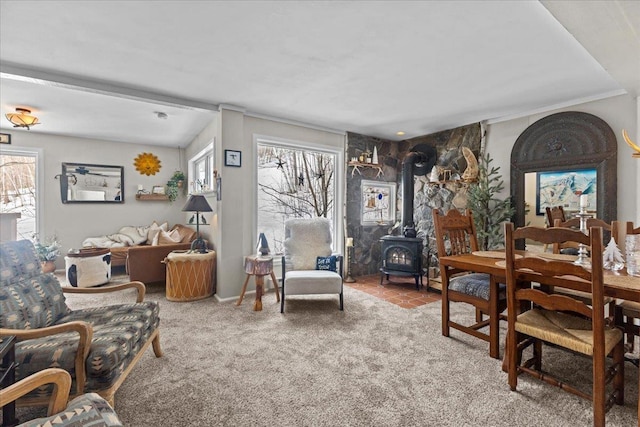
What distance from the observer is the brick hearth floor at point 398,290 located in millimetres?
3531

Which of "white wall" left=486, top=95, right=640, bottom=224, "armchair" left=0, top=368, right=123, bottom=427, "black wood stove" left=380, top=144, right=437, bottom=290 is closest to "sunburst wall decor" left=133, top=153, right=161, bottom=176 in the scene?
"black wood stove" left=380, top=144, right=437, bottom=290

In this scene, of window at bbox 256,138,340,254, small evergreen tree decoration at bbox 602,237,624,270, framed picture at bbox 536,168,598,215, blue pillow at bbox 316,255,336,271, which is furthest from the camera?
window at bbox 256,138,340,254

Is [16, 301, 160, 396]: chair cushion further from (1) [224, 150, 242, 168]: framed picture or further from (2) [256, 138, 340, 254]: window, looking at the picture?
(2) [256, 138, 340, 254]: window

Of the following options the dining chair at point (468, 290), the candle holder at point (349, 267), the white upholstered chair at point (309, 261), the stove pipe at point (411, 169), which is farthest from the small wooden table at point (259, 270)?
the stove pipe at point (411, 169)

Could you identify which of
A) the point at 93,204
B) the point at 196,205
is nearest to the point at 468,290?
the point at 196,205

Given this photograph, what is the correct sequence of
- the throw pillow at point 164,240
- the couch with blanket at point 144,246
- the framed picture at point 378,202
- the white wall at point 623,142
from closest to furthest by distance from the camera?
the white wall at point 623,142, the couch with blanket at point 144,246, the throw pillow at point 164,240, the framed picture at point 378,202

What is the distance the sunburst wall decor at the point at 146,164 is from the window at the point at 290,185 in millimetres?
2774

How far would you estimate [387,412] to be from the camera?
1.60 m

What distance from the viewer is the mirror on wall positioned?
5000 millimetres

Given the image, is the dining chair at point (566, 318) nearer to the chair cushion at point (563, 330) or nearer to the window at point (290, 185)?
the chair cushion at point (563, 330)

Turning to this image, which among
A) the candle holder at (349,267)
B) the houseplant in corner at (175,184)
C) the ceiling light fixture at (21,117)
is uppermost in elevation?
the ceiling light fixture at (21,117)

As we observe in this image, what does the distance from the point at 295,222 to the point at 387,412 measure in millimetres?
2497

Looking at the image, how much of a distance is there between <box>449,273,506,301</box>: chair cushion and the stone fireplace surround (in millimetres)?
2017

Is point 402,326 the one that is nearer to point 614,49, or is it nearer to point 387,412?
point 387,412
